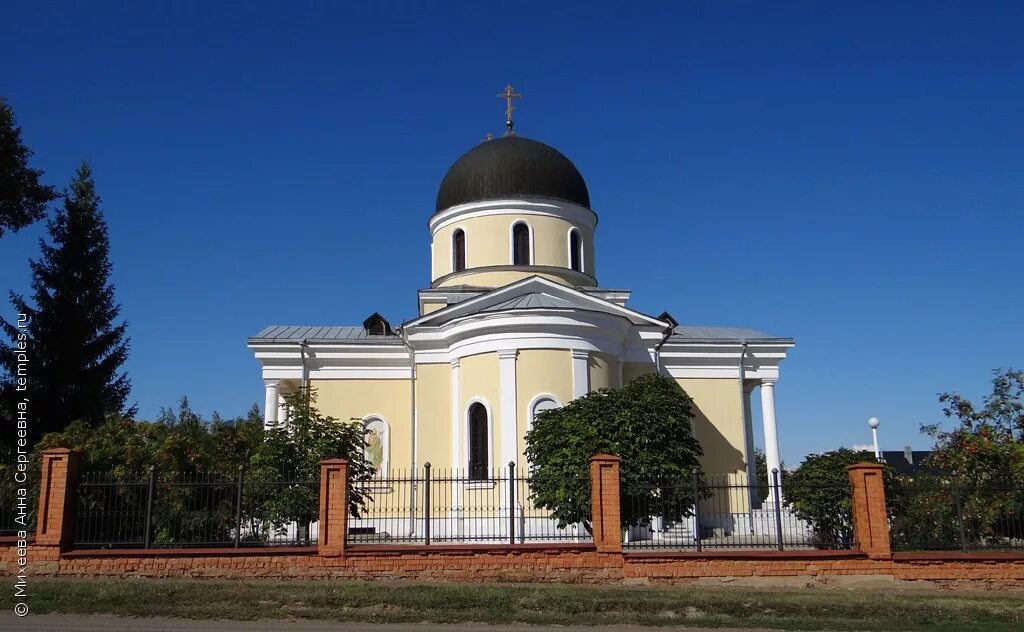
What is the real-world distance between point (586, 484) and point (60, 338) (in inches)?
820

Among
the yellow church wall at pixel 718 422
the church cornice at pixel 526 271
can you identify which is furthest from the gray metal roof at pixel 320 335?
the yellow church wall at pixel 718 422

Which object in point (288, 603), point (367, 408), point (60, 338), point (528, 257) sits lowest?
point (288, 603)

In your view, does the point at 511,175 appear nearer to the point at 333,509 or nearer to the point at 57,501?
the point at 333,509

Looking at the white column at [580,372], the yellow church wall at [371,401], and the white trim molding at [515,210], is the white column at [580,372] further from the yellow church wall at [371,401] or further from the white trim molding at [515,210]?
the white trim molding at [515,210]

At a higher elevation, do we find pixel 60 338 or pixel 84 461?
pixel 60 338

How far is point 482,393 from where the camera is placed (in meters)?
20.0

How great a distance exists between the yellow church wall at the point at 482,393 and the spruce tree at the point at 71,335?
13384 millimetres

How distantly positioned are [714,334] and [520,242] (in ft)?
21.9

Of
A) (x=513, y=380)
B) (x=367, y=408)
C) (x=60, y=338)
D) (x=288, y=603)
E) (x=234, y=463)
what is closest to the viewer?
(x=288, y=603)

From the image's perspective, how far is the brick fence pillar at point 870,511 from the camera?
41.3 feet

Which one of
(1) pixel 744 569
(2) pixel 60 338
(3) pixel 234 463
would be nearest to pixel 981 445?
(1) pixel 744 569

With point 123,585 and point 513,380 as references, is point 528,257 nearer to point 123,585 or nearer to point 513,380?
point 513,380

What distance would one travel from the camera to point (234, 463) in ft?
55.0

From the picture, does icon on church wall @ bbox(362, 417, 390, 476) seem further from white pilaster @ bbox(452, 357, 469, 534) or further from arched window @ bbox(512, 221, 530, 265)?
arched window @ bbox(512, 221, 530, 265)
